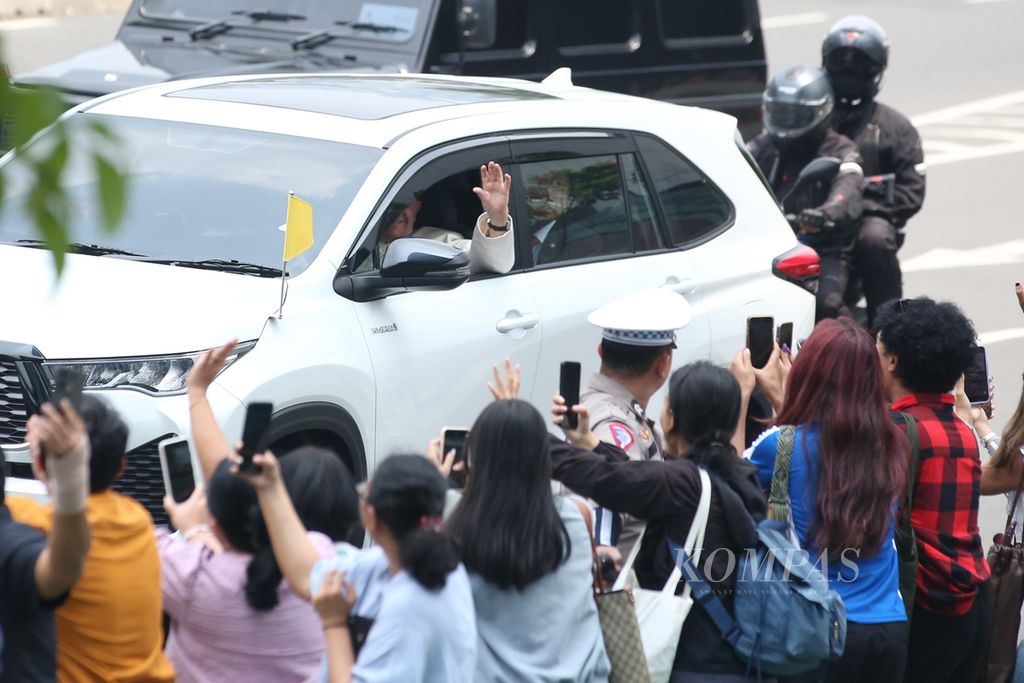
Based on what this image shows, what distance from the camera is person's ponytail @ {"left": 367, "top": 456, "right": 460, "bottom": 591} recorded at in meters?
3.06

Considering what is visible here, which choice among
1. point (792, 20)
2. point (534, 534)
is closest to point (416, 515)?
point (534, 534)

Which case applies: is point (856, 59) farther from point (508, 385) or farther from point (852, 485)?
point (508, 385)

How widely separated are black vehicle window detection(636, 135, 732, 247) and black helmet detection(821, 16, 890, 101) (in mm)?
2701

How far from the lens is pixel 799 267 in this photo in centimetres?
697

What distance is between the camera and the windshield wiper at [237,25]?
31.3 feet

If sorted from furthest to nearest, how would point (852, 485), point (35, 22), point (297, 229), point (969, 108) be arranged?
point (35, 22) → point (969, 108) → point (297, 229) → point (852, 485)

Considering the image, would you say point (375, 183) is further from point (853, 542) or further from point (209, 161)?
point (853, 542)

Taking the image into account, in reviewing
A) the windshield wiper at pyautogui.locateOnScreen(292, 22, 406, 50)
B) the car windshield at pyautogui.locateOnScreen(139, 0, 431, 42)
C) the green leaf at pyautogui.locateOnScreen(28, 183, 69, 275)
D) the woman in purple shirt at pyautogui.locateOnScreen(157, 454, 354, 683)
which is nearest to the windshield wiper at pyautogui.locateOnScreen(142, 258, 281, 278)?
the woman in purple shirt at pyautogui.locateOnScreen(157, 454, 354, 683)

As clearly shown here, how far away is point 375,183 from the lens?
5.31 metres

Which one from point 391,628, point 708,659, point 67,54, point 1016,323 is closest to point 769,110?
point 1016,323

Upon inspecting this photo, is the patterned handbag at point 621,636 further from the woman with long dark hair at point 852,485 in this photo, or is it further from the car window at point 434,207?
the car window at point 434,207

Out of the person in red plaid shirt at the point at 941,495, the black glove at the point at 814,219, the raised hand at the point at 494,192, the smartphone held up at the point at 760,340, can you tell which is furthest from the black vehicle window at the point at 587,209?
the black glove at the point at 814,219

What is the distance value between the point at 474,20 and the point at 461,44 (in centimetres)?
17

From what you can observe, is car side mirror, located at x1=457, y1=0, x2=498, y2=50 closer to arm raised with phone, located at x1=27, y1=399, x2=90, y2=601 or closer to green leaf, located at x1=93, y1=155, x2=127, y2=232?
arm raised with phone, located at x1=27, y1=399, x2=90, y2=601
